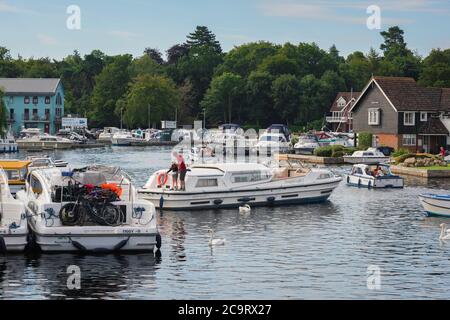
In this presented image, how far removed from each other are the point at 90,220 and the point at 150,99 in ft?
449

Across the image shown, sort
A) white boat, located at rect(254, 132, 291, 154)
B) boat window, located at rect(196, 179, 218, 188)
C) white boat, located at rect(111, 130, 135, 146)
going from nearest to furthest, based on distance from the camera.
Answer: boat window, located at rect(196, 179, 218, 188) → white boat, located at rect(254, 132, 291, 154) → white boat, located at rect(111, 130, 135, 146)

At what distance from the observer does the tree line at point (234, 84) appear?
169500mm

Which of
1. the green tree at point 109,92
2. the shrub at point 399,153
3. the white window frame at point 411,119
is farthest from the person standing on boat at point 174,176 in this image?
the green tree at point 109,92

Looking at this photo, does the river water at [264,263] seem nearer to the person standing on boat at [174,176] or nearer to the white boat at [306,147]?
the person standing on boat at [174,176]

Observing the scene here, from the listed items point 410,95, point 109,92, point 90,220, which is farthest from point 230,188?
point 109,92

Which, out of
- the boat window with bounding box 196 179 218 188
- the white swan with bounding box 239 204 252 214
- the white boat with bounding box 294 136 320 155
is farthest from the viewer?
the white boat with bounding box 294 136 320 155

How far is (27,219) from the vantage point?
3791cm

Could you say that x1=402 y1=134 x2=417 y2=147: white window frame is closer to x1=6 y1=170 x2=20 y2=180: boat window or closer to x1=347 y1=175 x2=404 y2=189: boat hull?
x1=347 y1=175 x2=404 y2=189: boat hull

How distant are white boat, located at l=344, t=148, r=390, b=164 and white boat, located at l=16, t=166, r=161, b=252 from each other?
55373 mm

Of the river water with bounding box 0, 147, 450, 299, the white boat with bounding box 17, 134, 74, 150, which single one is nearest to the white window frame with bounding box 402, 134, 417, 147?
the river water with bounding box 0, 147, 450, 299

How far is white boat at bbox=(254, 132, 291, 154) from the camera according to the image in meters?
109

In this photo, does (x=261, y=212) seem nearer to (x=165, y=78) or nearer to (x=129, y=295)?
(x=129, y=295)
